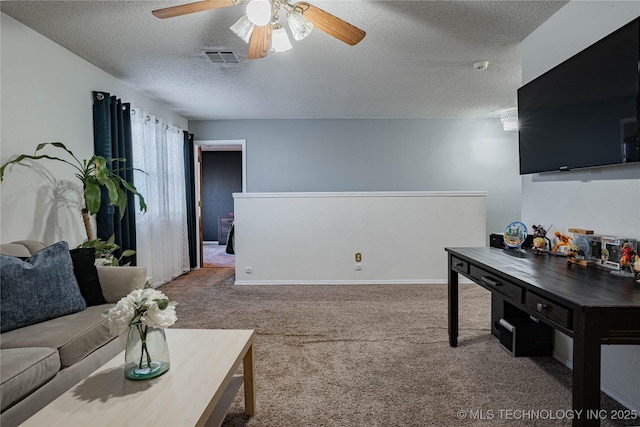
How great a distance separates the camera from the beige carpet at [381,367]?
184cm

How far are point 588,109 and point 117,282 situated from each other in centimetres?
296

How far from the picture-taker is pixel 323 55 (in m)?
3.14

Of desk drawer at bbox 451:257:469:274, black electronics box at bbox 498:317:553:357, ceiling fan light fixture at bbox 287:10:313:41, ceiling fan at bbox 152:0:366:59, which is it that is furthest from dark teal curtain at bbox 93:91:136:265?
black electronics box at bbox 498:317:553:357

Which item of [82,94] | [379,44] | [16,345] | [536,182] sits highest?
[379,44]

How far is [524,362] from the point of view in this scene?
2.38 metres

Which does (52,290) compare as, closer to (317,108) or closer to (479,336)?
(479,336)

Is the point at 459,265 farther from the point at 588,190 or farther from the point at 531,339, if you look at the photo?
the point at 588,190

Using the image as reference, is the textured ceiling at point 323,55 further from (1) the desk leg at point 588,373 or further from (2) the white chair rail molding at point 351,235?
(1) the desk leg at point 588,373

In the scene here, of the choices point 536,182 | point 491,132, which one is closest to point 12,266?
point 536,182

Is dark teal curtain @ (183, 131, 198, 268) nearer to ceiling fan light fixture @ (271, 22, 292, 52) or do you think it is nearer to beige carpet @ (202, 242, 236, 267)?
beige carpet @ (202, 242, 236, 267)

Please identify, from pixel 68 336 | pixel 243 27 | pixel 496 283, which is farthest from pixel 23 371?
pixel 496 283

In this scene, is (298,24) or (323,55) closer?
(298,24)

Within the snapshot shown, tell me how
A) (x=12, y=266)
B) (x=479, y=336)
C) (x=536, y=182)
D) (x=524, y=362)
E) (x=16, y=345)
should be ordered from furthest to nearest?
(x=479, y=336) < (x=536, y=182) < (x=524, y=362) < (x=12, y=266) < (x=16, y=345)

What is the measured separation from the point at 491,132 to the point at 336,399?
16.8 ft
